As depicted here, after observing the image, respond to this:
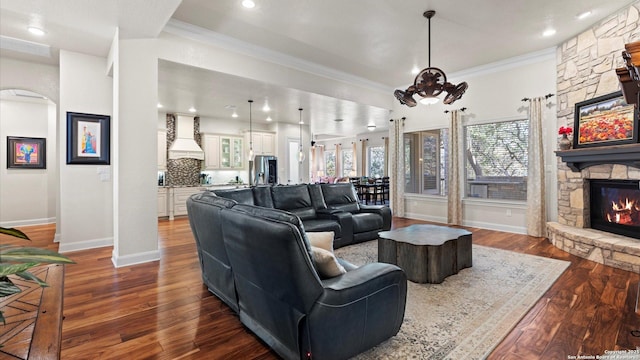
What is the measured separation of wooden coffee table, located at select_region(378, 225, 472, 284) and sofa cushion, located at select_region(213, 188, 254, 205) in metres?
1.95

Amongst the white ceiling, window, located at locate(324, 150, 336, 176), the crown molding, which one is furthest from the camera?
window, located at locate(324, 150, 336, 176)

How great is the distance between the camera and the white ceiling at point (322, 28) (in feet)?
11.3

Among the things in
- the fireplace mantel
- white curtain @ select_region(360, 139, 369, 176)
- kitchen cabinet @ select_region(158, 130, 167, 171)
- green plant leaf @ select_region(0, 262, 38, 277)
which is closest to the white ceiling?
the fireplace mantel

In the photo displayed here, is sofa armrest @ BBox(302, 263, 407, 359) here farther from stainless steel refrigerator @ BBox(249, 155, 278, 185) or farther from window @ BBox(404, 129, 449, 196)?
stainless steel refrigerator @ BBox(249, 155, 278, 185)

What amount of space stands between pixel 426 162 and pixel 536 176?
236 cm

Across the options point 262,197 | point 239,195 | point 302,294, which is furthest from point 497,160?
point 302,294

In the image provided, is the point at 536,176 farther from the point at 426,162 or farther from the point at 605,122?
the point at 426,162

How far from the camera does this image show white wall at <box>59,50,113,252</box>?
4.46 meters

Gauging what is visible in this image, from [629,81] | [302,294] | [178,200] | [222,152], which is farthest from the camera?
[222,152]

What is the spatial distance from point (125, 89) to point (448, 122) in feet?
19.4

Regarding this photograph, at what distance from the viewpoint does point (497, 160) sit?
238 inches

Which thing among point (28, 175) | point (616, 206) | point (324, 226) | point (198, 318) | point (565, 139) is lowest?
point (198, 318)

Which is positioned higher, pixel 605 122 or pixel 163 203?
pixel 605 122

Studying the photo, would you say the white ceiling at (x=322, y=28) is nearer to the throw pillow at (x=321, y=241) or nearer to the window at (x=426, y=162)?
the window at (x=426, y=162)
